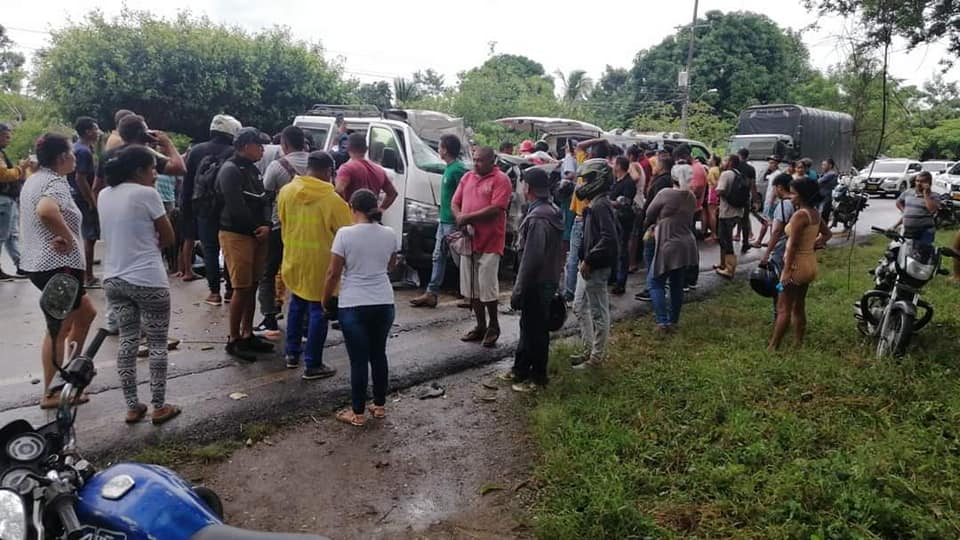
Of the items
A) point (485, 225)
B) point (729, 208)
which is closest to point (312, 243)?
point (485, 225)

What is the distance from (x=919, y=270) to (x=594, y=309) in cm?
261

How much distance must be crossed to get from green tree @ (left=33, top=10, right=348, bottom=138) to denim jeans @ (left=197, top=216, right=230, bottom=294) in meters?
13.7

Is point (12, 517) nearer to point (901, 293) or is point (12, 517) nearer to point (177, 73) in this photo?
point (901, 293)

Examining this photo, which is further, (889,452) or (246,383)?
(246,383)

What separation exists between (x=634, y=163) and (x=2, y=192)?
7469 millimetres

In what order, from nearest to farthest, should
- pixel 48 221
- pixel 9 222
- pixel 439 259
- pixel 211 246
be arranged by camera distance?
pixel 48 221
pixel 211 246
pixel 439 259
pixel 9 222

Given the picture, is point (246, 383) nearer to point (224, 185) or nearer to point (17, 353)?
point (224, 185)

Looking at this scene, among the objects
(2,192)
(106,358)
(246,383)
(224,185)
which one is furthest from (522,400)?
(2,192)

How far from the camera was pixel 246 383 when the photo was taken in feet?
16.4

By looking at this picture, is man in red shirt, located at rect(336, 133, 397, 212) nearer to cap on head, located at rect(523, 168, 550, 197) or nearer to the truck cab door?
the truck cab door

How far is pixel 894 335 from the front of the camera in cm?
552

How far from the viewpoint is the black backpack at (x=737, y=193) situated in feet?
31.2

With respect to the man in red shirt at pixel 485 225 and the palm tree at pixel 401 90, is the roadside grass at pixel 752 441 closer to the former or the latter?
the man in red shirt at pixel 485 225

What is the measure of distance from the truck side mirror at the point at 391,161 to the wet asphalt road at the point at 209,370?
169 centimetres
